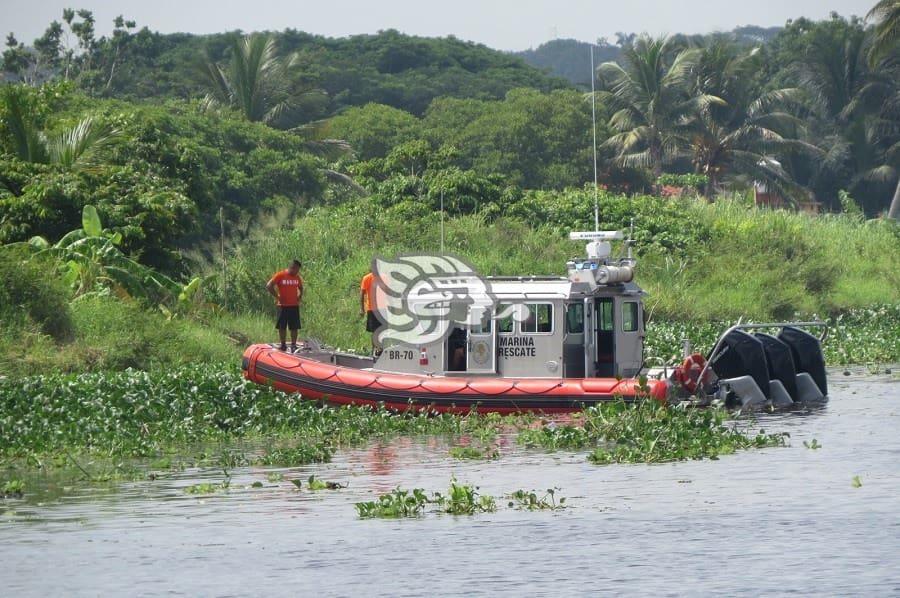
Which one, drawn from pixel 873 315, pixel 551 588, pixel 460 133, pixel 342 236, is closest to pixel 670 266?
pixel 873 315

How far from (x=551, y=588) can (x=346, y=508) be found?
134 inches

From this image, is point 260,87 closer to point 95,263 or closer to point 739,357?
point 95,263

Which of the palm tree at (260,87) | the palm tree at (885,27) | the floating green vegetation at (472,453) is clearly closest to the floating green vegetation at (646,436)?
the floating green vegetation at (472,453)

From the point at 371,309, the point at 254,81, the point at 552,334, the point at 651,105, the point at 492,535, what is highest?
the point at 254,81

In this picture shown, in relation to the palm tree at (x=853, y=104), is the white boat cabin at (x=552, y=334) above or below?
below

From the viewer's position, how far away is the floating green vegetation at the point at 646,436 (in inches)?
A: 681

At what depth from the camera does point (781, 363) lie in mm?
21891

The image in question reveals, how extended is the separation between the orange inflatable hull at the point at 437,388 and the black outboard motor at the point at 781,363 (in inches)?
133

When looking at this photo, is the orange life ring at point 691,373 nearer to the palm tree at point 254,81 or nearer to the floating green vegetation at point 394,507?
the floating green vegetation at point 394,507

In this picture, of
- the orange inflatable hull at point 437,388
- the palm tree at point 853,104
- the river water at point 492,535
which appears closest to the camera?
the river water at point 492,535

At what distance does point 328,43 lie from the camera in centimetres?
9544

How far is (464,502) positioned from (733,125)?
174 ft

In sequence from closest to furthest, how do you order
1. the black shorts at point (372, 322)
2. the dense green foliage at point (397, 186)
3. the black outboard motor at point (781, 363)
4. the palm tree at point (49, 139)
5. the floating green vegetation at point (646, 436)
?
the floating green vegetation at point (646, 436) → the black shorts at point (372, 322) → the black outboard motor at point (781, 363) → the dense green foliage at point (397, 186) → the palm tree at point (49, 139)

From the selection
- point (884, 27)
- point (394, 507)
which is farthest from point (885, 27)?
point (394, 507)
